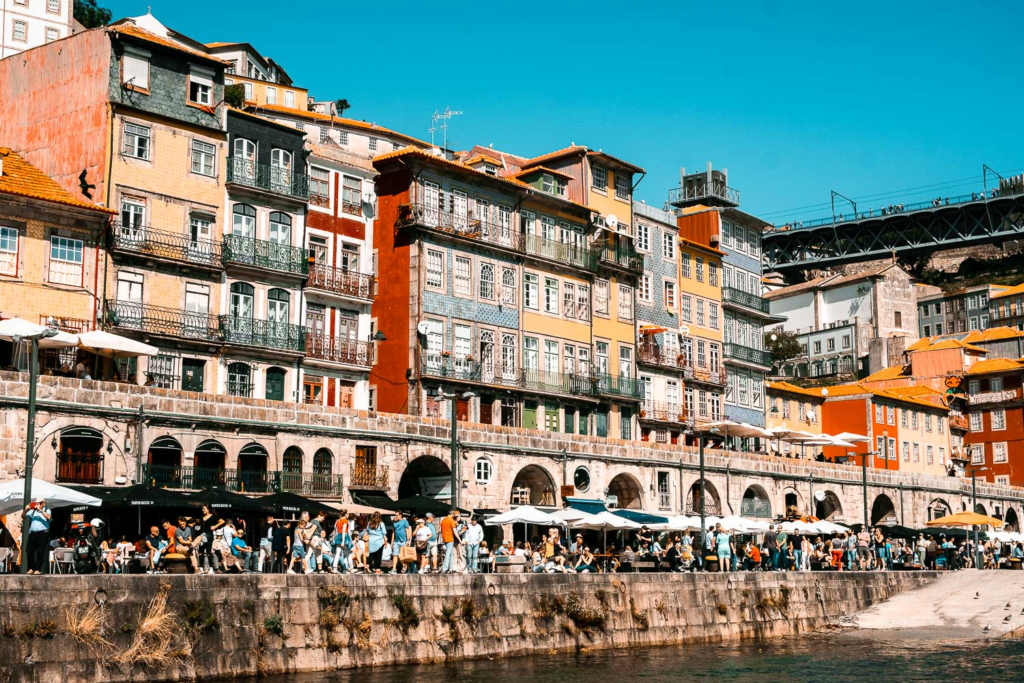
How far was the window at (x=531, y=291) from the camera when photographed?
57375 millimetres

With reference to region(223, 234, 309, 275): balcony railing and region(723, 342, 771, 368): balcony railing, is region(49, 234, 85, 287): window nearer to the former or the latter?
region(223, 234, 309, 275): balcony railing

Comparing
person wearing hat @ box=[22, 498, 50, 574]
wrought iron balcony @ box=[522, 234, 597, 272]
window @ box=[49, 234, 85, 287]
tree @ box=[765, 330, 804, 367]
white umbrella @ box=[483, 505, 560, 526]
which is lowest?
person wearing hat @ box=[22, 498, 50, 574]

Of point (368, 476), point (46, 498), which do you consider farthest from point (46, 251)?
point (46, 498)

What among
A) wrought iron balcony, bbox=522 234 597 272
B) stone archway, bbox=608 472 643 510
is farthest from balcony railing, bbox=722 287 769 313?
stone archway, bbox=608 472 643 510

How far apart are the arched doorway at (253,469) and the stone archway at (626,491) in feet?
59.5

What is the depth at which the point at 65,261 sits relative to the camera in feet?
136

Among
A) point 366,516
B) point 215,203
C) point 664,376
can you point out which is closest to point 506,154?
point 664,376

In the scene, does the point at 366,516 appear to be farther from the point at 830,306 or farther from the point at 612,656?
the point at 830,306

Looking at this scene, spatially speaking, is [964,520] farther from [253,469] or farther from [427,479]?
[253,469]

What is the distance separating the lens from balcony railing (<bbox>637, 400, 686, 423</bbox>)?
63.0m

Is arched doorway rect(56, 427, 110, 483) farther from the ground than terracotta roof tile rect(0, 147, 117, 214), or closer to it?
closer to it

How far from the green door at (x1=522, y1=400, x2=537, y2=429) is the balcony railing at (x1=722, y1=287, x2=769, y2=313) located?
1924 cm

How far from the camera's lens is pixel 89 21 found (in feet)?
300

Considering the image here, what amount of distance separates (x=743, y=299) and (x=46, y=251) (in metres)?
42.3
